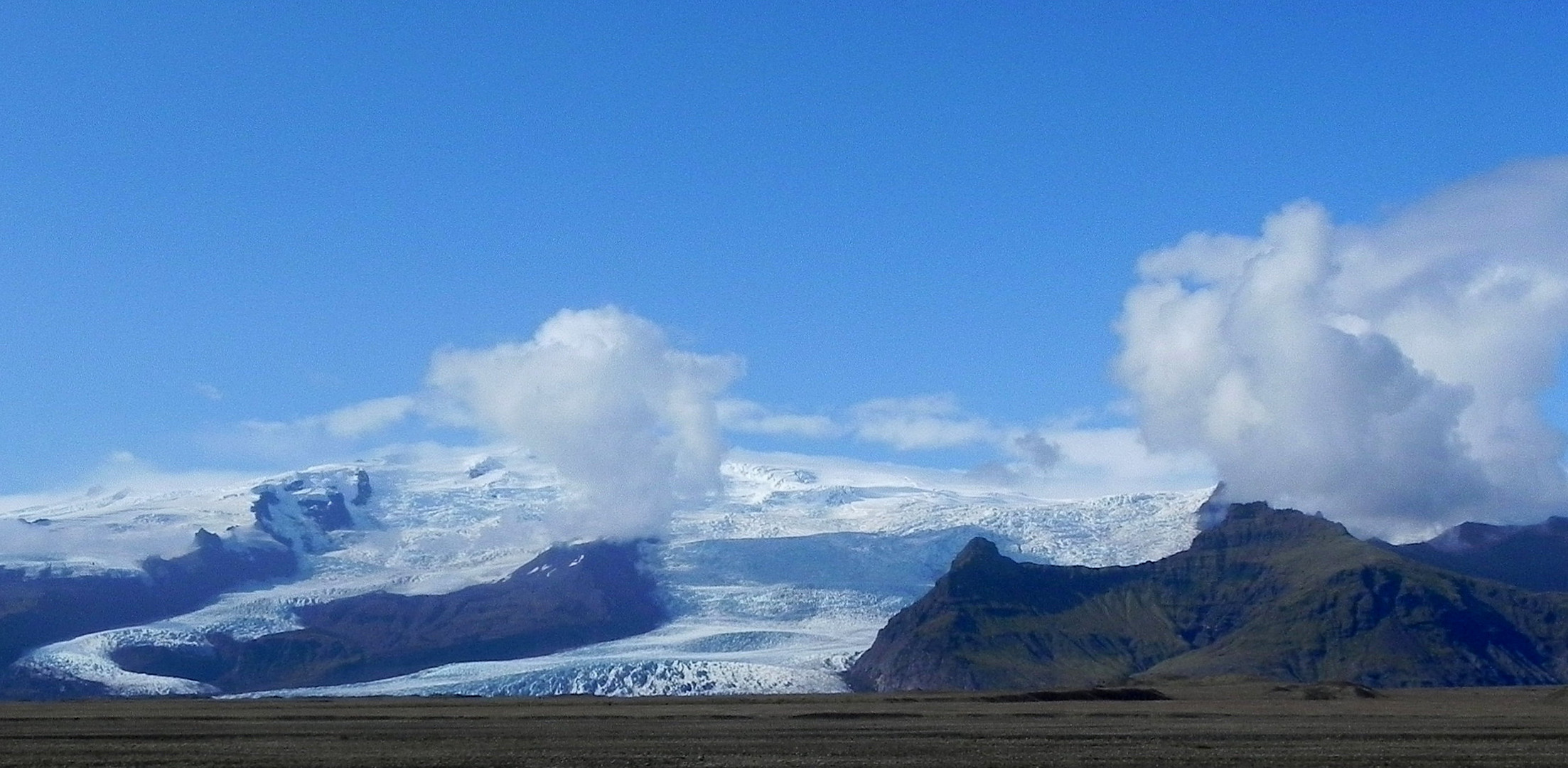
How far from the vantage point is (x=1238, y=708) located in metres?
118

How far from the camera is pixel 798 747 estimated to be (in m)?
66.9

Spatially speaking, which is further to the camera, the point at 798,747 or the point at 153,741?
the point at 153,741

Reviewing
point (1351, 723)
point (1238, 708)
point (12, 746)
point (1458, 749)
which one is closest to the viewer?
point (1458, 749)

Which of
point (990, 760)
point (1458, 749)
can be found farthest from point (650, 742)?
point (1458, 749)

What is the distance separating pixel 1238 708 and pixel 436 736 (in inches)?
2453

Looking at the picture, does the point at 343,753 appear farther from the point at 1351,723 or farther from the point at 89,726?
the point at 1351,723

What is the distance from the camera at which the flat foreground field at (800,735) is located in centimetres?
5966

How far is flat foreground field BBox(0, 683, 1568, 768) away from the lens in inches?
2349

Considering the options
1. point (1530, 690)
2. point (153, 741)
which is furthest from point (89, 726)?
point (1530, 690)

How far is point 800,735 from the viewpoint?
252 feet

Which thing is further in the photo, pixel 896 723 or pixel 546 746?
pixel 896 723

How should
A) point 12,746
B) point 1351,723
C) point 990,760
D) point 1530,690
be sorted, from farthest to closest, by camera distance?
point 1530,690 → point 1351,723 → point 12,746 → point 990,760

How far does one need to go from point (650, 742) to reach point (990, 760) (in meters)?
17.8

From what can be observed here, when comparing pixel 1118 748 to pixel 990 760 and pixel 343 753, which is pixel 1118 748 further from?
pixel 343 753
